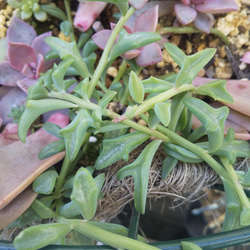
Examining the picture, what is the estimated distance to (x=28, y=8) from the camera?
2.50ft

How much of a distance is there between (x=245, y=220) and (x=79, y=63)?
0.40 metres

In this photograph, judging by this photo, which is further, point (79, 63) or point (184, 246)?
point (79, 63)

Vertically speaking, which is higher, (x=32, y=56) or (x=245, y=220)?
(x=32, y=56)

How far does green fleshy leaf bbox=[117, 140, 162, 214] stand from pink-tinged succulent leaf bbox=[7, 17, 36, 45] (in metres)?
0.41

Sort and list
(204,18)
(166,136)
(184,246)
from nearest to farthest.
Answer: (184,246), (166,136), (204,18)

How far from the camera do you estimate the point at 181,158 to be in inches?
24.0

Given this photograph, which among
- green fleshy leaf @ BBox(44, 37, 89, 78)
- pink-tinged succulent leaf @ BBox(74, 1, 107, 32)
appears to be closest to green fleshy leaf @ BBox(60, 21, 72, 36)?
pink-tinged succulent leaf @ BBox(74, 1, 107, 32)

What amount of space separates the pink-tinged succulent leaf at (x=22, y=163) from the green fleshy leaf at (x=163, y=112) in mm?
218

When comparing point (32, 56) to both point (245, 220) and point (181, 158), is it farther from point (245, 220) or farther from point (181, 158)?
point (245, 220)

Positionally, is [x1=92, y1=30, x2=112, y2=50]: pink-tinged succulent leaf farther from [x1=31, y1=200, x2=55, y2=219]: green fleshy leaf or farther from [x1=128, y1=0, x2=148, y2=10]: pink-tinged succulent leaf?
[x1=31, y1=200, x2=55, y2=219]: green fleshy leaf

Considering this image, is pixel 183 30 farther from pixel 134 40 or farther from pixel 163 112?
pixel 163 112

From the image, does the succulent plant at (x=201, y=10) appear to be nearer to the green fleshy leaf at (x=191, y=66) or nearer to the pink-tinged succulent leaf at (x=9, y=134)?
the green fleshy leaf at (x=191, y=66)

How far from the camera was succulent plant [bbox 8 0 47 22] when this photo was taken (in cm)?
76

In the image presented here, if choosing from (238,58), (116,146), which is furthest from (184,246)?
(238,58)
